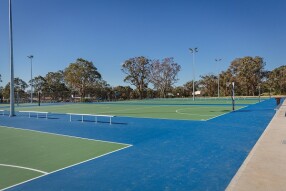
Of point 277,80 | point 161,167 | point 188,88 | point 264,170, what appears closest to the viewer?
point 264,170

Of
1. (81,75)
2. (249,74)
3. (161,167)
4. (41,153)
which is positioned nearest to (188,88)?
(249,74)

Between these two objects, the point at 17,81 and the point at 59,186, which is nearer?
the point at 59,186

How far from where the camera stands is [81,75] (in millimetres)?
57312

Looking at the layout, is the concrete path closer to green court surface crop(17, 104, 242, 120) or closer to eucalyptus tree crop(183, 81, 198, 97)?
green court surface crop(17, 104, 242, 120)

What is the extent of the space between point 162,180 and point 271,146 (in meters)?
4.03

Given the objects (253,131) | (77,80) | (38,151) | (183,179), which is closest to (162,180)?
(183,179)

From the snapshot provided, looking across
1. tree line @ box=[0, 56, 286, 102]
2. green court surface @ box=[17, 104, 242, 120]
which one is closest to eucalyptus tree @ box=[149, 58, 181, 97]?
tree line @ box=[0, 56, 286, 102]

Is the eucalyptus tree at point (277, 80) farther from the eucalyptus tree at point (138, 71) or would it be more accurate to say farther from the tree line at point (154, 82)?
the eucalyptus tree at point (138, 71)

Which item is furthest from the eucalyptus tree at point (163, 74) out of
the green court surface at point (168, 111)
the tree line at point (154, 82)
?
the green court surface at point (168, 111)

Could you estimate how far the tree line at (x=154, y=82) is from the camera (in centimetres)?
5947

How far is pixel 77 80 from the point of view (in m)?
57.2

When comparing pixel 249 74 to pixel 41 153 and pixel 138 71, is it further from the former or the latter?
pixel 41 153

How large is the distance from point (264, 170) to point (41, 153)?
5.96m

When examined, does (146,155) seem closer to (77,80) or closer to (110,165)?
(110,165)
